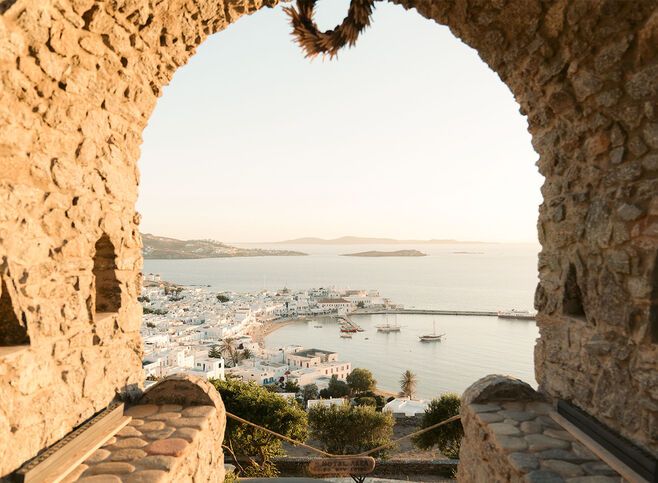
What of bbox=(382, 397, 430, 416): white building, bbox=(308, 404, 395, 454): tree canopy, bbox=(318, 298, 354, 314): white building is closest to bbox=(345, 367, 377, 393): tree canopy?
bbox=(382, 397, 430, 416): white building

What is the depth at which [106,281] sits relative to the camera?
3.20 metres

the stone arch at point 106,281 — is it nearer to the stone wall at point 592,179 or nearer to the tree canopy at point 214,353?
the stone wall at point 592,179

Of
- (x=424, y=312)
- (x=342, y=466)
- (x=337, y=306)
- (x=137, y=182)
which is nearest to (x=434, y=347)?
(x=424, y=312)

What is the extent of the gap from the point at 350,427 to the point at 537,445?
13652 mm

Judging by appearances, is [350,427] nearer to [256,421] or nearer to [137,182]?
[256,421]

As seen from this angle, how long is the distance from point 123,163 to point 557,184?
3078mm

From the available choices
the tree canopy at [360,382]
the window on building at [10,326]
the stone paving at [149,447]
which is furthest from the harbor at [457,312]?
the window on building at [10,326]

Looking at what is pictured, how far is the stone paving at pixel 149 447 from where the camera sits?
7.71 ft

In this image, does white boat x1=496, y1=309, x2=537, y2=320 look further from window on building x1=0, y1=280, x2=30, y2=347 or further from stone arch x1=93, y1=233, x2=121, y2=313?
window on building x1=0, y1=280, x2=30, y2=347

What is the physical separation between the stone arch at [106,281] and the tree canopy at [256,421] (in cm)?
899

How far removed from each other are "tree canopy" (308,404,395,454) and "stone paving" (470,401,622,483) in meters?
12.7

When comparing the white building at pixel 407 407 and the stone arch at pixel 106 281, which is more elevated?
the stone arch at pixel 106 281

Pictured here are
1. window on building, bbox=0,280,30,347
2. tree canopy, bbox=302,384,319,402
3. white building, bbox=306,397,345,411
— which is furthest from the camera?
tree canopy, bbox=302,384,319,402

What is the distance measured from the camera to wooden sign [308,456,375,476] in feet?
12.3
